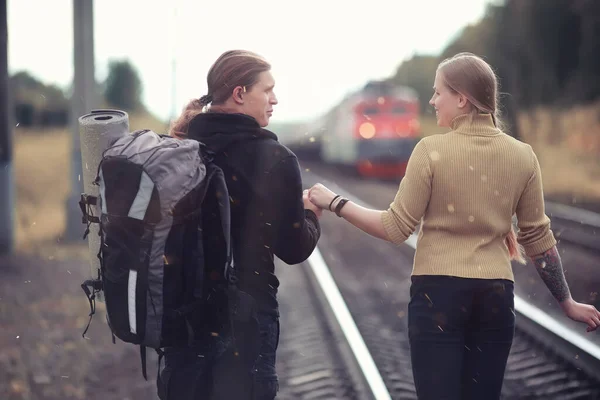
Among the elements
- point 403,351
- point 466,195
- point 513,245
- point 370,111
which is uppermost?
point 466,195

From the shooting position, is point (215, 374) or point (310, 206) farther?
point (310, 206)

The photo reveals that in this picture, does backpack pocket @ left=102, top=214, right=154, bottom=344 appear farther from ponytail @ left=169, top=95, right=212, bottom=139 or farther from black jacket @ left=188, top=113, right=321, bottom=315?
ponytail @ left=169, top=95, right=212, bottom=139

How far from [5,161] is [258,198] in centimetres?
861

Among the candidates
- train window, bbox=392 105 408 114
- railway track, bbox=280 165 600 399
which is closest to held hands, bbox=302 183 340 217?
railway track, bbox=280 165 600 399

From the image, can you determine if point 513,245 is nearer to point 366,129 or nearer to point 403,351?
point 403,351

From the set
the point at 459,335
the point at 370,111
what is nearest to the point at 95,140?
the point at 459,335

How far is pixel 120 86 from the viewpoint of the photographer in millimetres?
61719

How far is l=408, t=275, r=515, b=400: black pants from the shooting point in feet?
8.71

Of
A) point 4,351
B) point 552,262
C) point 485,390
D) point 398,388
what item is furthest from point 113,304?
point 4,351

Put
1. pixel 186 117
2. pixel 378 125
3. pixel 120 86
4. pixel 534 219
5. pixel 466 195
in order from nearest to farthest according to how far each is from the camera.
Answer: pixel 466 195 → pixel 534 219 → pixel 186 117 → pixel 378 125 → pixel 120 86

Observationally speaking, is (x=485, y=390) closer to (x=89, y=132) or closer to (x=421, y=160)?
(x=421, y=160)

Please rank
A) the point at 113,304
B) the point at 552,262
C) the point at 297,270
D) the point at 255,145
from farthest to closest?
the point at 297,270 < the point at 552,262 < the point at 255,145 < the point at 113,304

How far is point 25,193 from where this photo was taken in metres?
22.6

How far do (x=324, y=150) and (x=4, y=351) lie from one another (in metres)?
26.3
